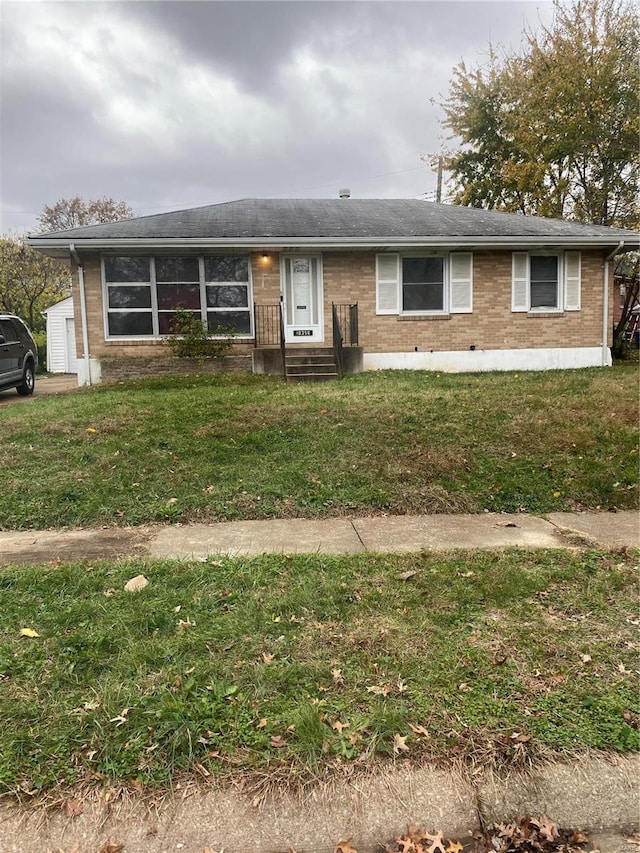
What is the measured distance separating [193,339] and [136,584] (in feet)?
33.3

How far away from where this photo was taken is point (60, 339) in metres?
25.0

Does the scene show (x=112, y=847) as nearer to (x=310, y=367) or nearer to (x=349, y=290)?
(x=310, y=367)

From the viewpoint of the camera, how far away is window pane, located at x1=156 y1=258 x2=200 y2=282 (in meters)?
13.6

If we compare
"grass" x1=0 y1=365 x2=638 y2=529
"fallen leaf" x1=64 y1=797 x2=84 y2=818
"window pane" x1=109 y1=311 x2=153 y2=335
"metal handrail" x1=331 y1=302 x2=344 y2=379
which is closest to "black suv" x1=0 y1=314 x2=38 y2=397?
"window pane" x1=109 y1=311 x2=153 y2=335

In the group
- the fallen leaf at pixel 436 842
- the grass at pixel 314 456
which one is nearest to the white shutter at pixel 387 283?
the grass at pixel 314 456

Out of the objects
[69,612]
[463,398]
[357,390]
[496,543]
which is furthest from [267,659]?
[357,390]

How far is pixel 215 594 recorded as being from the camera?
3.38m

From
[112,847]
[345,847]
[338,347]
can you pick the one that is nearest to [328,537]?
[345,847]

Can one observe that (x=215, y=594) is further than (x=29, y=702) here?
Yes

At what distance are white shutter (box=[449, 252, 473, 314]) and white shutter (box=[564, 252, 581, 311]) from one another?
250cm

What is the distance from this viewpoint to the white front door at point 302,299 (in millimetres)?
13930

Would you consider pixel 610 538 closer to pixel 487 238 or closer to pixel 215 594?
pixel 215 594

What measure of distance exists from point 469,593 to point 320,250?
11.5m

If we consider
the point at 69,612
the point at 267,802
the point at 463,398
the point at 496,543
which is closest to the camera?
the point at 267,802
